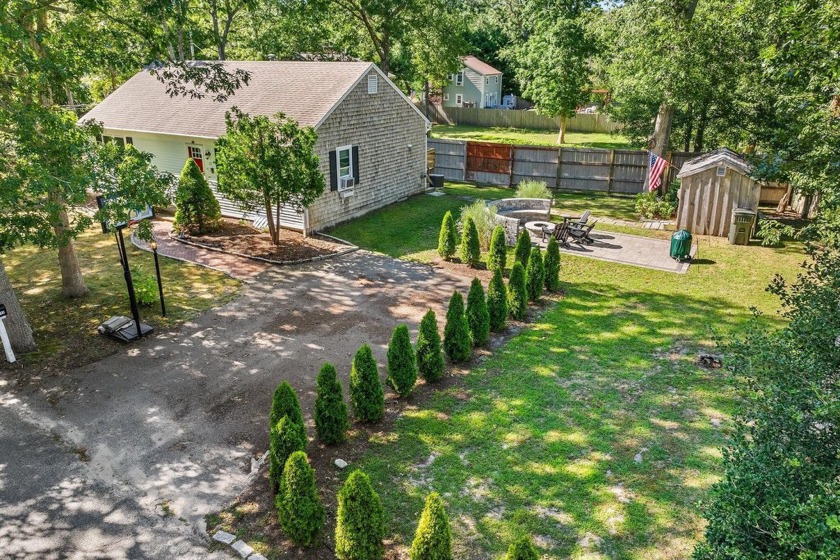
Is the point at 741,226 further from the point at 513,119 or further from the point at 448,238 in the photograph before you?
the point at 513,119

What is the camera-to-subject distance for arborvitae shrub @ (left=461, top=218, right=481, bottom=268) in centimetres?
1539

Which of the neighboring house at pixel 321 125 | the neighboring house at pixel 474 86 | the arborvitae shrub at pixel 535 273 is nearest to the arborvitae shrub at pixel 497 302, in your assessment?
the arborvitae shrub at pixel 535 273

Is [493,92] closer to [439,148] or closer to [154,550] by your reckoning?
[439,148]

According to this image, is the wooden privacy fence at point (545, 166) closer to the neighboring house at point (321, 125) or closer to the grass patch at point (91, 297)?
the neighboring house at point (321, 125)

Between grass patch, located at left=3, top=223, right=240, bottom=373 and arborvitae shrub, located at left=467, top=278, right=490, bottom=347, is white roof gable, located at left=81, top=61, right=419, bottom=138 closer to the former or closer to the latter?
grass patch, located at left=3, top=223, right=240, bottom=373

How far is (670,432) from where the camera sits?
328 inches

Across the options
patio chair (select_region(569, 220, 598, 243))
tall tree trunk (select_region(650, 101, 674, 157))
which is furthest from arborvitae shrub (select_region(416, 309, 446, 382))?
tall tree trunk (select_region(650, 101, 674, 157))

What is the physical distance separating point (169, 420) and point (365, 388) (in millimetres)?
3277

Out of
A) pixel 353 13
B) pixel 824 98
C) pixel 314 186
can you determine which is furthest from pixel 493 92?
pixel 824 98

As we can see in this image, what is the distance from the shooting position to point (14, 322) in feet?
35.4

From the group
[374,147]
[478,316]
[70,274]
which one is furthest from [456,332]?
[374,147]

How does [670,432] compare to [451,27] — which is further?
[451,27]

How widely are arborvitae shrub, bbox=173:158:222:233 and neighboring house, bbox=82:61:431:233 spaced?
4.12ft

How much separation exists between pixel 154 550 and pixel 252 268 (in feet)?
32.8
